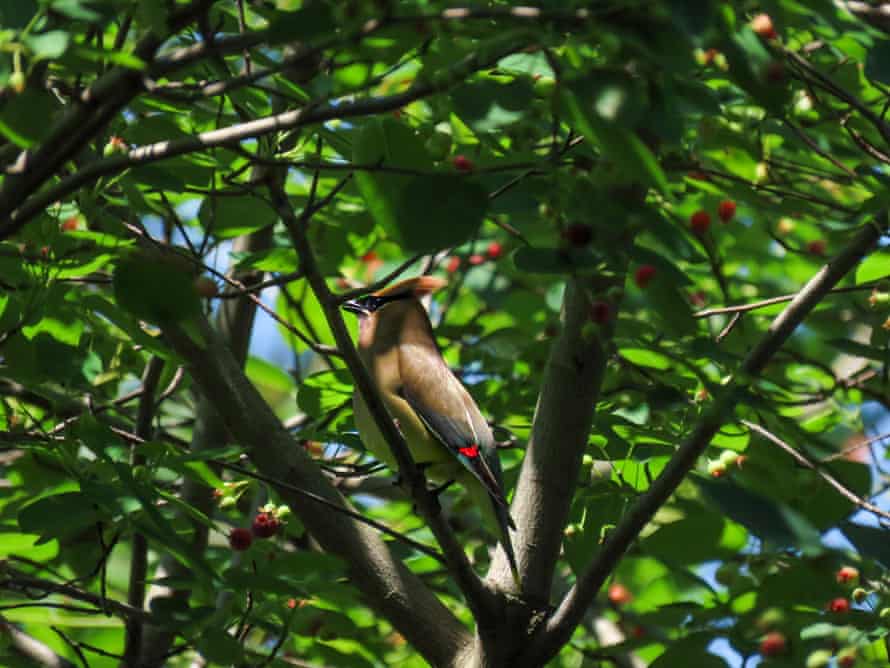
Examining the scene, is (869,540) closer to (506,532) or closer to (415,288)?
(506,532)

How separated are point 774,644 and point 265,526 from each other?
50.9 inches

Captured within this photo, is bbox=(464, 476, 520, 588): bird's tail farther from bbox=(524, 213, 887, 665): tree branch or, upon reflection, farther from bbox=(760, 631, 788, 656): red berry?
bbox=(760, 631, 788, 656): red berry

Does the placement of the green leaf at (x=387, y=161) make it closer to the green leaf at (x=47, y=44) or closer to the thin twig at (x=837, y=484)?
the green leaf at (x=47, y=44)

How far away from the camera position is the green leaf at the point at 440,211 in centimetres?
198

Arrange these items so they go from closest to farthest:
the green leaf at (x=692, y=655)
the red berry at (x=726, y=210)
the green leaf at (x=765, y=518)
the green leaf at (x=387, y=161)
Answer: the green leaf at (x=765, y=518) → the green leaf at (x=387, y=161) → the green leaf at (x=692, y=655) → the red berry at (x=726, y=210)

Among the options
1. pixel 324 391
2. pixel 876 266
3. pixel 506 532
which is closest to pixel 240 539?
pixel 324 391

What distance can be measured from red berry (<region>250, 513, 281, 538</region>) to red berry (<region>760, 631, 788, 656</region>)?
1.26 meters

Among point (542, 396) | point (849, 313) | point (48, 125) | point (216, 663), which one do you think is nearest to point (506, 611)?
point (542, 396)

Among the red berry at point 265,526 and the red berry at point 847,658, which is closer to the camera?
the red berry at point 847,658

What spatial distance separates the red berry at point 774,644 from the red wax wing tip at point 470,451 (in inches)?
40.8

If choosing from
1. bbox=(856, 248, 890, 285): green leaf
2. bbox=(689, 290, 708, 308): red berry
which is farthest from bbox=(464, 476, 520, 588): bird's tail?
bbox=(689, 290, 708, 308): red berry

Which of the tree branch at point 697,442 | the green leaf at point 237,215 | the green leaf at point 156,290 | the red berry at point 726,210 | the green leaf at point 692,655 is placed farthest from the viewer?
the red berry at point 726,210

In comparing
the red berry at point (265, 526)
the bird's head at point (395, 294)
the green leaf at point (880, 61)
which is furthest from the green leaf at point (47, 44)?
the bird's head at point (395, 294)

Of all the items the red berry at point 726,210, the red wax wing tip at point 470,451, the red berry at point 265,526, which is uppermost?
the red berry at point 726,210
